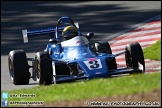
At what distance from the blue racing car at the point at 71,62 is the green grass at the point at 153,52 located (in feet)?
4.97

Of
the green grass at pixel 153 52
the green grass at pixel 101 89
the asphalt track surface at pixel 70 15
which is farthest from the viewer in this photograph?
the asphalt track surface at pixel 70 15

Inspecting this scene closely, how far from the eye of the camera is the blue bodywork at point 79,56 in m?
13.9

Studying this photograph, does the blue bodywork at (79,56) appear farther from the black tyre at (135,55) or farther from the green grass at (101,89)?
the green grass at (101,89)

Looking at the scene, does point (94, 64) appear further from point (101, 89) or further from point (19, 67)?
point (101, 89)

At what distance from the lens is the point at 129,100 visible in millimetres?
9562

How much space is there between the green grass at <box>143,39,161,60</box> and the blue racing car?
4.97 ft

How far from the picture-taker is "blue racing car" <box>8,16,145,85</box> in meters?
13.9

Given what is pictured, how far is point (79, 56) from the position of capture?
1480 centimetres

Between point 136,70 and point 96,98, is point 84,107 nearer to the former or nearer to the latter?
point 96,98

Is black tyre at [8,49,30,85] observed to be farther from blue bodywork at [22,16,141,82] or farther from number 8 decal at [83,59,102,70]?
number 8 decal at [83,59,102,70]

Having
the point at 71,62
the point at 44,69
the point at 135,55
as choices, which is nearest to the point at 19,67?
the point at 44,69

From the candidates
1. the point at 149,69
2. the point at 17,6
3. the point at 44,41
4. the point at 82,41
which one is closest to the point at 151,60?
the point at 149,69

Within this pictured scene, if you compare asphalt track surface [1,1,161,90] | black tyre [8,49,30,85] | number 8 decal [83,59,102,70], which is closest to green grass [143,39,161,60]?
asphalt track surface [1,1,161,90]

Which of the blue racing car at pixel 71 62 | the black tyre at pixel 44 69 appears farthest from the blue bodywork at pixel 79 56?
the black tyre at pixel 44 69
